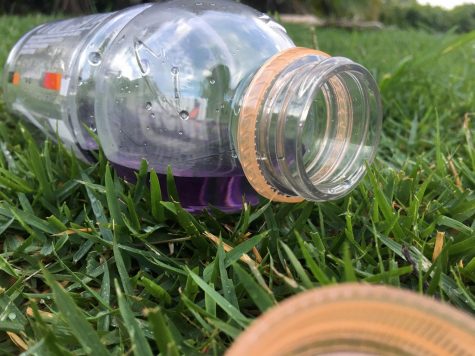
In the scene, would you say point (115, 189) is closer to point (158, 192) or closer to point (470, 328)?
point (158, 192)

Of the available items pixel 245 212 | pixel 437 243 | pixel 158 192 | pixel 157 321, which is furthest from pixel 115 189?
pixel 437 243

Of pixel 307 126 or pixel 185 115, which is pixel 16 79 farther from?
pixel 307 126

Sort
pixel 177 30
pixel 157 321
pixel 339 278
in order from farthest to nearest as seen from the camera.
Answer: pixel 177 30
pixel 339 278
pixel 157 321

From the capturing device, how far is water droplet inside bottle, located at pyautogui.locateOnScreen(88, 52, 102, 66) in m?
0.91

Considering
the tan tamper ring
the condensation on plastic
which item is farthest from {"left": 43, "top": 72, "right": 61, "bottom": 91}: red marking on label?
the tan tamper ring

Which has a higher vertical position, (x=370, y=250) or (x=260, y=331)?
(x=260, y=331)

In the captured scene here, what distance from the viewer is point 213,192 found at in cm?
76

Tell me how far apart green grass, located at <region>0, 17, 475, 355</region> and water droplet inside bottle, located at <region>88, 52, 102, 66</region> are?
0.16m

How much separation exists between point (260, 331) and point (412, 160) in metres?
0.82

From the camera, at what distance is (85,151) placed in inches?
37.3

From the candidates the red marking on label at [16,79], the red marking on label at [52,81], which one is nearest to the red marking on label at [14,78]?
the red marking on label at [16,79]

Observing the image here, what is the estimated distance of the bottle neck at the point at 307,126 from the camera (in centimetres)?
62

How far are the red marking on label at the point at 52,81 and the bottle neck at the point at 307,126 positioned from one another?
46cm

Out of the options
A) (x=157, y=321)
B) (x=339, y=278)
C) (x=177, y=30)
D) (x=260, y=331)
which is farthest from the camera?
(x=177, y=30)
